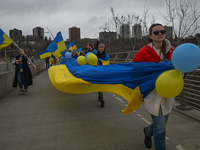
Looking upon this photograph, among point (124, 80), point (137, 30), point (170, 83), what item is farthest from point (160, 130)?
point (137, 30)

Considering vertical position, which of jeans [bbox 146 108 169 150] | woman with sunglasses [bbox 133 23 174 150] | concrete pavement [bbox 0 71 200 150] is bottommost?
concrete pavement [bbox 0 71 200 150]

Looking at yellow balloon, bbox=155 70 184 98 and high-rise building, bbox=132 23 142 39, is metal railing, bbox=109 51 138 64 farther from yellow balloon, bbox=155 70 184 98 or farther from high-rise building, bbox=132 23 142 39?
yellow balloon, bbox=155 70 184 98

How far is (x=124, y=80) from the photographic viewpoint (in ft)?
10.6

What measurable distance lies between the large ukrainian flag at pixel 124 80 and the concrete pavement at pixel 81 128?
876mm

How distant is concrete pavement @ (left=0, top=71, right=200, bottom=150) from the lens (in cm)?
352

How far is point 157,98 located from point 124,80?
0.72 meters

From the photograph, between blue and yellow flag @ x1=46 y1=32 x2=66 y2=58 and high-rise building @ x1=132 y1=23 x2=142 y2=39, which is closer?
blue and yellow flag @ x1=46 y1=32 x2=66 y2=58

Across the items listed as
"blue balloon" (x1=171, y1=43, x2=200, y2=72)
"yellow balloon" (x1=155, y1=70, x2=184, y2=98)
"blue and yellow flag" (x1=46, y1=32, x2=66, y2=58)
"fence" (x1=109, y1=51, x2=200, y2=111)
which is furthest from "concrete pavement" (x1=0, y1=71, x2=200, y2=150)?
"blue and yellow flag" (x1=46, y1=32, x2=66, y2=58)

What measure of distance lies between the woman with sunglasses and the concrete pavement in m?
0.82

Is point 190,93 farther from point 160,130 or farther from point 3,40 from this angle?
point 3,40

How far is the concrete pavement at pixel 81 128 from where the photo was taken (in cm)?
352

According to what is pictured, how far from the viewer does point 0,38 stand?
25.7ft

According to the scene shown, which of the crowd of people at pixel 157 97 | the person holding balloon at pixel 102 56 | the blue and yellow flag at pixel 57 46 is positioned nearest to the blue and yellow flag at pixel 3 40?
the blue and yellow flag at pixel 57 46

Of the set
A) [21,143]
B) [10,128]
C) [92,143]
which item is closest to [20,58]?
[10,128]
